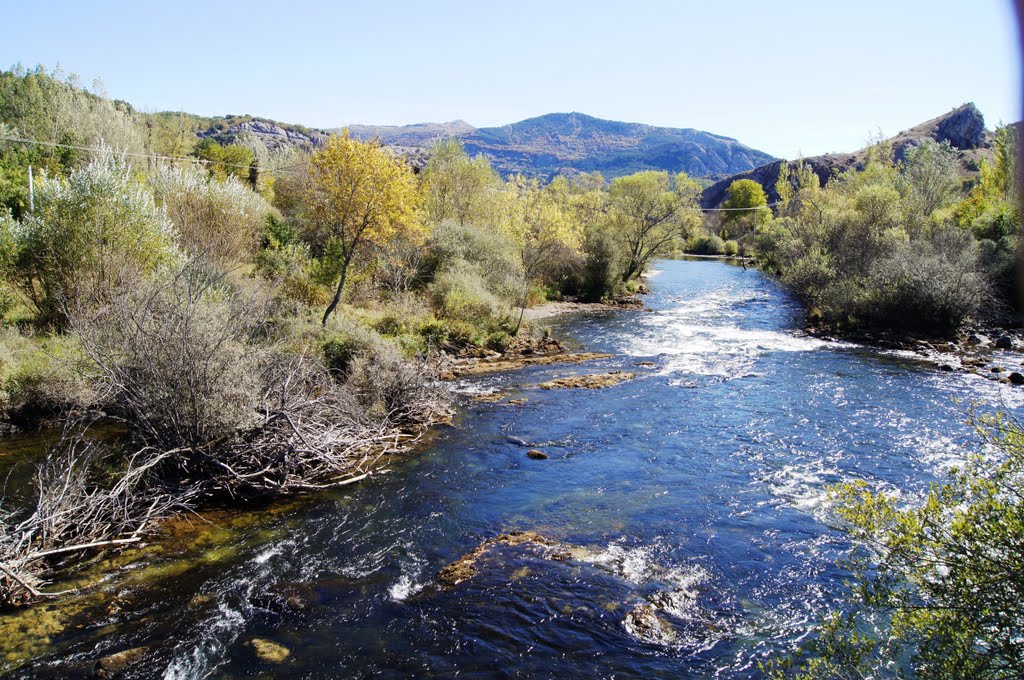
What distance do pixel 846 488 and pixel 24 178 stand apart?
36.5 meters

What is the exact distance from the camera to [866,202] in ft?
121

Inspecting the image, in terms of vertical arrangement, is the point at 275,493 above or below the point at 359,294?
below

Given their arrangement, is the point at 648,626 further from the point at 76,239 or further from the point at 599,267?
the point at 599,267

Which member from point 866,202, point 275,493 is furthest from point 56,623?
point 866,202

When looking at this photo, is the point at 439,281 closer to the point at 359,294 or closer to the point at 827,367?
the point at 359,294

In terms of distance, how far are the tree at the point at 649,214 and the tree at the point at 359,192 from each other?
1212 inches

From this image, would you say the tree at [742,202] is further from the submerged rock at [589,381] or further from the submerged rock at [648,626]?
the submerged rock at [648,626]

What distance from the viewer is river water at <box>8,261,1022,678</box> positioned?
8039 mm

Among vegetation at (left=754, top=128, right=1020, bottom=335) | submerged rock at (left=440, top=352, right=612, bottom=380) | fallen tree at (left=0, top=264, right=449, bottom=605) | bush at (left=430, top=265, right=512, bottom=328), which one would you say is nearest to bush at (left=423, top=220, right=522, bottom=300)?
bush at (left=430, top=265, right=512, bottom=328)

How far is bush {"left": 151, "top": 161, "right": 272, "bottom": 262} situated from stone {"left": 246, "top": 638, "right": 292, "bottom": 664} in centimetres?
1949

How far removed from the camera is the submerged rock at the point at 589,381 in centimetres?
2159

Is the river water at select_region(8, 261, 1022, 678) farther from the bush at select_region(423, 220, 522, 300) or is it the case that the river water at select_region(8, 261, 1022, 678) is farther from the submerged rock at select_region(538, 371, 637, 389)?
the bush at select_region(423, 220, 522, 300)

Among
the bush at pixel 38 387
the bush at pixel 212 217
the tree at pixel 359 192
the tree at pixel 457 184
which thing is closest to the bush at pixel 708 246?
the tree at pixel 457 184

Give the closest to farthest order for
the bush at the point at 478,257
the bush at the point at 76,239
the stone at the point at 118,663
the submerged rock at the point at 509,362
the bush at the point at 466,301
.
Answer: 1. the stone at the point at 118,663
2. the bush at the point at 76,239
3. the submerged rock at the point at 509,362
4. the bush at the point at 466,301
5. the bush at the point at 478,257
